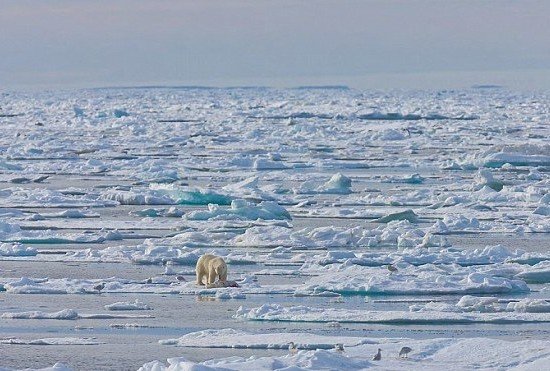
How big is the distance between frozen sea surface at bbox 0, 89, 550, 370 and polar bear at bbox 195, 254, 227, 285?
0.14 m

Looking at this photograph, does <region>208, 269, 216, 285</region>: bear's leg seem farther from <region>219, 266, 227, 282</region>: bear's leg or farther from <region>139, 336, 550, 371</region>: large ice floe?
<region>139, 336, 550, 371</region>: large ice floe

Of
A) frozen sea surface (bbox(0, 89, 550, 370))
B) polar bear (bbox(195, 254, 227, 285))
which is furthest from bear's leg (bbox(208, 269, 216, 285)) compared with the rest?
frozen sea surface (bbox(0, 89, 550, 370))

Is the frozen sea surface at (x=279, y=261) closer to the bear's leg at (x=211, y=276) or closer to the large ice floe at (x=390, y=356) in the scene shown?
the large ice floe at (x=390, y=356)

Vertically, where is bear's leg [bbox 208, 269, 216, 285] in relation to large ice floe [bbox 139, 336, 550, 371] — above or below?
above

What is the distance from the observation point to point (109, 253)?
1084cm

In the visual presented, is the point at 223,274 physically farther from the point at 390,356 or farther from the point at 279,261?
the point at 390,356

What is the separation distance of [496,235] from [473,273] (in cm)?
325

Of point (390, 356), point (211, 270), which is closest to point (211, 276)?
point (211, 270)

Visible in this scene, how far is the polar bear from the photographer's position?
9.05 m

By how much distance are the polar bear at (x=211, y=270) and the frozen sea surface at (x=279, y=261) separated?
0.14 m

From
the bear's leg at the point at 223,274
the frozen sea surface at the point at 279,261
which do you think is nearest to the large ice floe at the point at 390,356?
the frozen sea surface at the point at 279,261

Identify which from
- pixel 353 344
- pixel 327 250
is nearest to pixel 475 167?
pixel 327 250

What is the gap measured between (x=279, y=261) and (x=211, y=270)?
1.37 meters

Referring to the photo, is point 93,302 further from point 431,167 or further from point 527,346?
point 431,167
